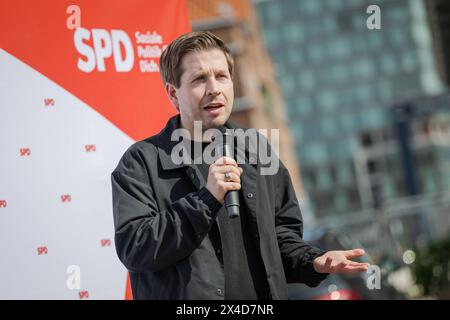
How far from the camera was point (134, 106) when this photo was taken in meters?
4.07

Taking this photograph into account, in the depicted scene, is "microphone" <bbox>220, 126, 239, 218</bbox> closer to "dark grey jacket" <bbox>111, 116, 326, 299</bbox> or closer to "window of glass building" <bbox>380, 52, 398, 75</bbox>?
"dark grey jacket" <bbox>111, 116, 326, 299</bbox>

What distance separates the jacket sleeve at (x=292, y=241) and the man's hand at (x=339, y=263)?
40 mm

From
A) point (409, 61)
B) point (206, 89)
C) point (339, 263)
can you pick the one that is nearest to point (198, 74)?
point (206, 89)

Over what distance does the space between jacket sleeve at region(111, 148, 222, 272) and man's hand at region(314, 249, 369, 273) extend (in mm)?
540

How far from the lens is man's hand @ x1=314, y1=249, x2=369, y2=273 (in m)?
2.84

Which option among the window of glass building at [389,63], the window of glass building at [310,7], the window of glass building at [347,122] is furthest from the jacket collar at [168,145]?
the window of glass building at [389,63]

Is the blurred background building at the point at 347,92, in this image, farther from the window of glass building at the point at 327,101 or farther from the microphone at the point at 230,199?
the microphone at the point at 230,199

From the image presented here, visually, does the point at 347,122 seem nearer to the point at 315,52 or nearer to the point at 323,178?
the point at 323,178

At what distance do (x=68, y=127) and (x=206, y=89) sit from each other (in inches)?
48.2

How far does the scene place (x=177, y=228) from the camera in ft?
8.42

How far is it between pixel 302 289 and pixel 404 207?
745cm

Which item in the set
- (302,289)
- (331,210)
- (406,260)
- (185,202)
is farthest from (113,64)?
(331,210)

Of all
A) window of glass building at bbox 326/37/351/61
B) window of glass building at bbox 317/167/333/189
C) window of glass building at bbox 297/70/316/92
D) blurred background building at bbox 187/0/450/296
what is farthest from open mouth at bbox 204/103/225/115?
window of glass building at bbox 326/37/351/61
